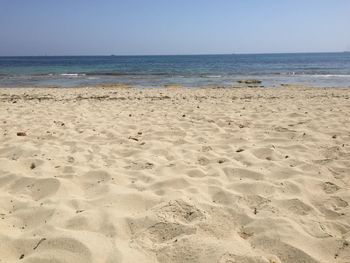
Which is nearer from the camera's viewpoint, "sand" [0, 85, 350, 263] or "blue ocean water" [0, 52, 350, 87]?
"sand" [0, 85, 350, 263]

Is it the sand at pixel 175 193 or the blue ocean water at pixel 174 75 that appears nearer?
the sand at pixel 175 193

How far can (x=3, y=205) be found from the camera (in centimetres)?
320

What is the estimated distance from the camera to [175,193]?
11.1ft

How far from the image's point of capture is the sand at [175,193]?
8.25ft

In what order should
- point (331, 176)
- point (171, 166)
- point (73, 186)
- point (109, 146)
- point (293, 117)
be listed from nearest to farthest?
point (73, 186) → point (331, 176) → point (171, 166) → point (109, 146) → point (293, 117)

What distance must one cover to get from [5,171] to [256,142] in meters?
3.34

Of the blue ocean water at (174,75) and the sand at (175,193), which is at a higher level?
the sand at (175,193)

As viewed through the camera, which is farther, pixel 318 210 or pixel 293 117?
pixel 293 117

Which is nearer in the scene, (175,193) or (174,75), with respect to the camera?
(175,193)

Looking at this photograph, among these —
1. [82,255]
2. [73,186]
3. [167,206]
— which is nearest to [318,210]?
[167,206]

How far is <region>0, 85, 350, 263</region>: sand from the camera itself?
8.25ft

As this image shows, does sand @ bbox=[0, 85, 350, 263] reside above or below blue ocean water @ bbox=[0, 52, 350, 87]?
above

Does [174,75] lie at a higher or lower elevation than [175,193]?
lower

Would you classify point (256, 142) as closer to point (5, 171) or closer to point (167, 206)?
point (167, 206)
